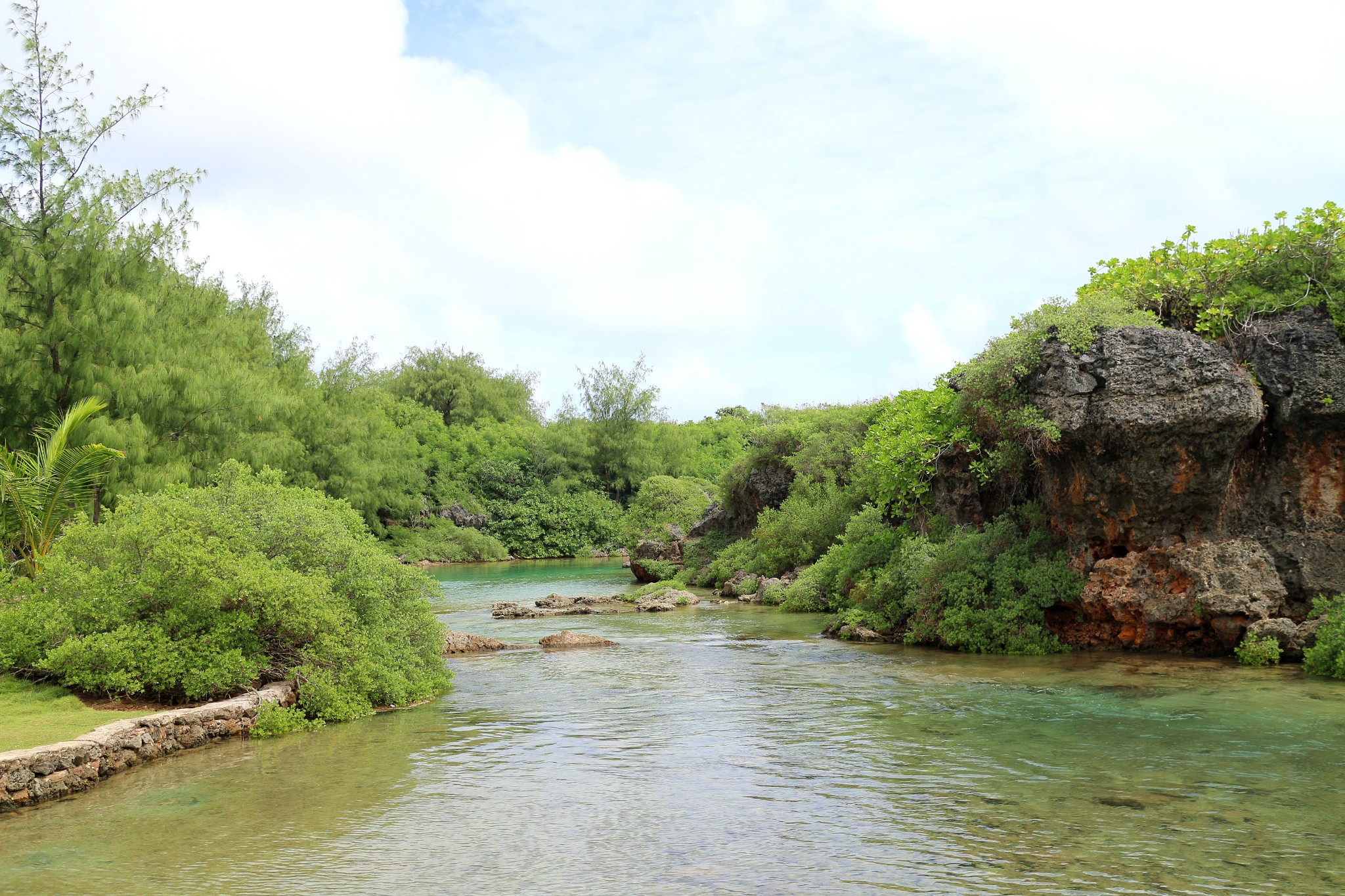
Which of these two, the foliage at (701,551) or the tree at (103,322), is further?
the foliage at (701,551)

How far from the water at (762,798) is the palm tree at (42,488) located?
6962mm

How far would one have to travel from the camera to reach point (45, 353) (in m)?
19.8

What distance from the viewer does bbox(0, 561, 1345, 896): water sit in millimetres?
6996

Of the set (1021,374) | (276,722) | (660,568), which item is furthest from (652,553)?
(276,722)

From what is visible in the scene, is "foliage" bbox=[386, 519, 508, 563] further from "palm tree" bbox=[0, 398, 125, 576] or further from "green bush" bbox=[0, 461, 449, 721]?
"green bush" bbox=[0, 461, 449, 721]

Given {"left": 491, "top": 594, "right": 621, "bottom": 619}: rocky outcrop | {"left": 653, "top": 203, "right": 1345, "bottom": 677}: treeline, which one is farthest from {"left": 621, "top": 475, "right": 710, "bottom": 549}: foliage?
{"left": 653, "top": 203, "right": 1345, "bottom": 677}: treeline

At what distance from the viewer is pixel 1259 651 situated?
604 inches

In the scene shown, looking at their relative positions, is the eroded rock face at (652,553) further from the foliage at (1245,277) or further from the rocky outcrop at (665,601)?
the foliage at (1245,277)

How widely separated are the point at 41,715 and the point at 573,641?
35.7 feet

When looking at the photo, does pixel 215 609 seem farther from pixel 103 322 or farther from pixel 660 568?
pixel 660 568

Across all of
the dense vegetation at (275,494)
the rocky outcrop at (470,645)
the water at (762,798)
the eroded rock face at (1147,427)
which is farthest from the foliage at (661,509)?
the water at (762,798)

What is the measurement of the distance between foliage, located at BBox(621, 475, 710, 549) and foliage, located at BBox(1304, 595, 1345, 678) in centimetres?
3214

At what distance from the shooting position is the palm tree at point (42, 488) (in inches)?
597

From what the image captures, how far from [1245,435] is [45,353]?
882 inches
